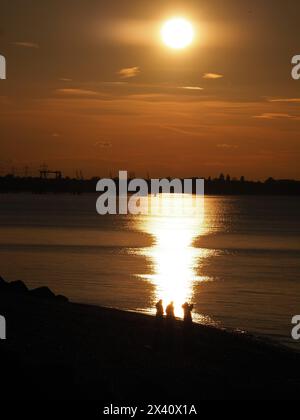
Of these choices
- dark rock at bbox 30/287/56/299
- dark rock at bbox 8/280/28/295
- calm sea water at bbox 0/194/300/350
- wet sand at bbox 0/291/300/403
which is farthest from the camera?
calm sea water at bbox 0/194/300/350

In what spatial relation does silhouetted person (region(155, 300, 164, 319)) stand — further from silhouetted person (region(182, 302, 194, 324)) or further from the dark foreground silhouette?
silhouetted person (region(182, 302, 194, 324))

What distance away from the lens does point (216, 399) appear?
51.8 ft

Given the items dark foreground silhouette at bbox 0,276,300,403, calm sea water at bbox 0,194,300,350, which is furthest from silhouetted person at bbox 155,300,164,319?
calm sea water at bbox 0,194,300,350

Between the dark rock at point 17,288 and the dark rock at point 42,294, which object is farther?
the dark rock at point 42,294

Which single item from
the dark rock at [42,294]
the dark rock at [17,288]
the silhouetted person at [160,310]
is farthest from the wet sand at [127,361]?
the dark rock at [42,294]

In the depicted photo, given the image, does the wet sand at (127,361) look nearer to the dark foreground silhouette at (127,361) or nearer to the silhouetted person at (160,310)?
the dark foreground silhouette at (127,361)

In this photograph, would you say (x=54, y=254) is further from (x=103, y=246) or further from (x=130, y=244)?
(x=130, y=244)

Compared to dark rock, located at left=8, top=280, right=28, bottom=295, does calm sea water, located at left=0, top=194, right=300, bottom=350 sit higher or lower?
lower

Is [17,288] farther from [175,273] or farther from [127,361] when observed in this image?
[175,273]

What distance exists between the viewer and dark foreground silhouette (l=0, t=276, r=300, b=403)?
47.8 feet

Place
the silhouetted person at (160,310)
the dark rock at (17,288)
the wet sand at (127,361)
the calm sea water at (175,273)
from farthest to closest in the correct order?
the calm sea water at (175,273) → the dark rock at (17,288) → the silhouetted person at (160,310) → the wet sand at (127,361)

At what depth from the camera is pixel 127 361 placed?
59.7 feet

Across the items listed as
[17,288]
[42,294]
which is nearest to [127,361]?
[42,294]

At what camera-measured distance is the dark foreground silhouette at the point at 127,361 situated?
47.8 ft
